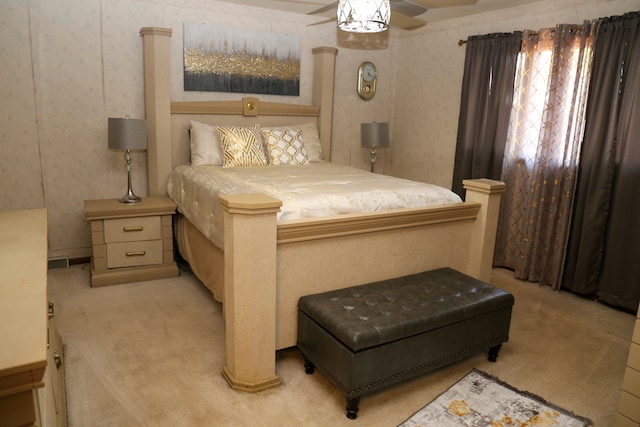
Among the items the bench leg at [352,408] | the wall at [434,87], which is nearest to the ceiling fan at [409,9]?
the wall at [434,87]

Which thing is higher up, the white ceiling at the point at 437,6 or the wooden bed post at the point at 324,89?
the white ceiling at the point at 437,6

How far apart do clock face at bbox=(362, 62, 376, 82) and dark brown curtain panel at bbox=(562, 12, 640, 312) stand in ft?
7.26

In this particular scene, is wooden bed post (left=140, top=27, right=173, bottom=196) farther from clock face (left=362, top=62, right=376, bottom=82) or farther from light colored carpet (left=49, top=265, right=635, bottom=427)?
clock face (left=362, top=62, right=376, bottom=82)

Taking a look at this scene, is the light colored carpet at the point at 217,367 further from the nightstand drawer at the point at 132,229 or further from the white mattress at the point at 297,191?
the white mattress at the point at 297,191

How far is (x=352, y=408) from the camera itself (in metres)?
1.94

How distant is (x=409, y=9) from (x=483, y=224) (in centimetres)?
215

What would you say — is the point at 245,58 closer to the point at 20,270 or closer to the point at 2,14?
the point at 2,14

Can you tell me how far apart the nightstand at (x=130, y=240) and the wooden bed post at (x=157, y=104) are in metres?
0.34

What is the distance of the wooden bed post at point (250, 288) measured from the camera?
1941mm

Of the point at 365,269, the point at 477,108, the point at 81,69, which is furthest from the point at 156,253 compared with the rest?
the point at 477,108

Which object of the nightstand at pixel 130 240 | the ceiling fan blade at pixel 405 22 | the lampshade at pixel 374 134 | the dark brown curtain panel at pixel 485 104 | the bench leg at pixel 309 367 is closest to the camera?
the bench leg at pixel 309 367

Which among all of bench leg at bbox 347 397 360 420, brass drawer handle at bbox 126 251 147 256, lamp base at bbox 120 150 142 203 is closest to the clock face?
lamp base at bbox 120 150 142 203

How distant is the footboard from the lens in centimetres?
198

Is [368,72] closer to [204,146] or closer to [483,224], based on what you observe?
[204,146]
